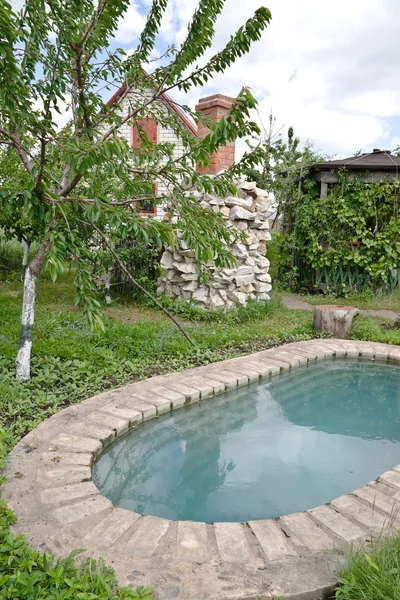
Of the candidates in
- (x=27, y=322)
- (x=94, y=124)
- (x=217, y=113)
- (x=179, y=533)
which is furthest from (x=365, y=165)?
(x=179, y=533)

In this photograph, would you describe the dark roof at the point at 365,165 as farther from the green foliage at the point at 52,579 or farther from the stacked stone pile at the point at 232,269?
the green foliage at the point at 52,579

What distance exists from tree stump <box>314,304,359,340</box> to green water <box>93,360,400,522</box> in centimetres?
146

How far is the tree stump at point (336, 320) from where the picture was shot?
234 inches

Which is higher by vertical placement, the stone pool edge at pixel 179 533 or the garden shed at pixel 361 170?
the garden shed at pixel 361 170

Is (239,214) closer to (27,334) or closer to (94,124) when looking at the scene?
(94,124)

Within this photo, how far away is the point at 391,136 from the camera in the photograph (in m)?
13.9

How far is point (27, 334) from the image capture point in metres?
3.76

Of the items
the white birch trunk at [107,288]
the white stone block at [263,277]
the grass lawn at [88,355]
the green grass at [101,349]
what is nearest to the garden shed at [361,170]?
the white stone block at [263,277]

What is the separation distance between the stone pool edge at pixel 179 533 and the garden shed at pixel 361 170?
23.7 feet

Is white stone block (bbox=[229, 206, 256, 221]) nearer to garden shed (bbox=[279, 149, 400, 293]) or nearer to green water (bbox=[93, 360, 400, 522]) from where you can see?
garden shed (bbox=[279, 149, 400, 293])

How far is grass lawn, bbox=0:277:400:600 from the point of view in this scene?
5.34 feet

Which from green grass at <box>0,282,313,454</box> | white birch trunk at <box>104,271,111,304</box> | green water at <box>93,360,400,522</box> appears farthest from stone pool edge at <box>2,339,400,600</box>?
white birch trunk at <box>104,271,111,304</box>

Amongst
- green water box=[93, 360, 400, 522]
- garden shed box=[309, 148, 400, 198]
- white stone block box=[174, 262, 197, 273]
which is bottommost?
green water box=[93, 360, 400, 522]

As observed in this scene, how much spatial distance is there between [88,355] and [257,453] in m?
1.91
